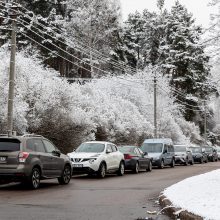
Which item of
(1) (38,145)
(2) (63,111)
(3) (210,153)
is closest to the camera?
(1) (38,145)

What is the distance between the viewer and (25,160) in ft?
49.6

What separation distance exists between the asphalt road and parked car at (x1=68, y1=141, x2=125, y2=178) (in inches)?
118

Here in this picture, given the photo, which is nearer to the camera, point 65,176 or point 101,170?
point 65,176

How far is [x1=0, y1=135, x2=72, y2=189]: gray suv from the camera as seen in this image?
15.1 metres

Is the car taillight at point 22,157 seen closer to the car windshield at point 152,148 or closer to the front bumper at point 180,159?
the car windshield at point 152,148

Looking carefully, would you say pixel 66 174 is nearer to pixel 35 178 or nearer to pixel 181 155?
pixel 35 178

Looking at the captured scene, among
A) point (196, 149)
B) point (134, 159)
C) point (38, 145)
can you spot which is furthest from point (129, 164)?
point (196, 149)

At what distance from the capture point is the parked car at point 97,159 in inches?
819

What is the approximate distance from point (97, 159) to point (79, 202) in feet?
27.9

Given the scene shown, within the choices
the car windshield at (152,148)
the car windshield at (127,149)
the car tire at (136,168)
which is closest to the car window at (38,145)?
the car tire at (136,168)

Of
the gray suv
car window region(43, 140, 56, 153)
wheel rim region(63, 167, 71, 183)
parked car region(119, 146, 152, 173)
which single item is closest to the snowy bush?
parked car region(119, 146, 152, 173)

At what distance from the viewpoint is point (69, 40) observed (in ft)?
192

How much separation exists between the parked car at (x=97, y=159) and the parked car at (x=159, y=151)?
8122mm

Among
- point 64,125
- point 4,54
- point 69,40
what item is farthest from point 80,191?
point 69,40
